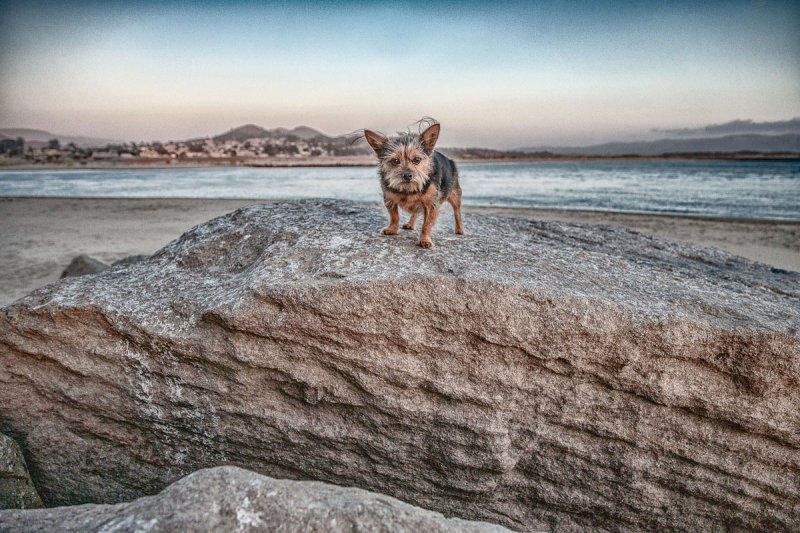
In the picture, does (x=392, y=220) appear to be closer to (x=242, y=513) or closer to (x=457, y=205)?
(x=457, y=205)

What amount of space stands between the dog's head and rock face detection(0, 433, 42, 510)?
3427 mm

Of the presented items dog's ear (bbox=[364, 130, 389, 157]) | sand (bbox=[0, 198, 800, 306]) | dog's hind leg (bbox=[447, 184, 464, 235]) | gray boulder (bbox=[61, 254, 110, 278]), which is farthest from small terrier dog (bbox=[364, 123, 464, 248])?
gray boulder (bbox=[61, 254, 110, 278])

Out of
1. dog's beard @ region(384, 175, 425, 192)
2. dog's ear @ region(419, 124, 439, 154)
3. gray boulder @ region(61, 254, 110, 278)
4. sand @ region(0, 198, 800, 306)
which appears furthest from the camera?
sand @ region(0, 198, 800, 306)

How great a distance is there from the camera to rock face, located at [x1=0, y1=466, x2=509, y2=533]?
209cm

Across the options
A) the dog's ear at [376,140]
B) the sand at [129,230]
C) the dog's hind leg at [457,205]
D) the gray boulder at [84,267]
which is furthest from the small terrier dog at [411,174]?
the gray boulder at [84,267]

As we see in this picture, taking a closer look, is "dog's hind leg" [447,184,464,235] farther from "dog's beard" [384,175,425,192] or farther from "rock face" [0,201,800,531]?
"rock face" [0,201,800,531]

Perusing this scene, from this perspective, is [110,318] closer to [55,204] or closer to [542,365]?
[542,365]

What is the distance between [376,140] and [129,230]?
15.6 m

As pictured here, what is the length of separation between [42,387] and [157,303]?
1.09m

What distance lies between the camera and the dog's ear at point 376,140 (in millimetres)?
4285

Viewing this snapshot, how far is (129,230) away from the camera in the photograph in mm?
16844

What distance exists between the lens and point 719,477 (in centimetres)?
348

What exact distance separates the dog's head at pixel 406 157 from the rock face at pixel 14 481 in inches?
135

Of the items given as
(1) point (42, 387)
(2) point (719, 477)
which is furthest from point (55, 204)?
(2) point (719, 477)
